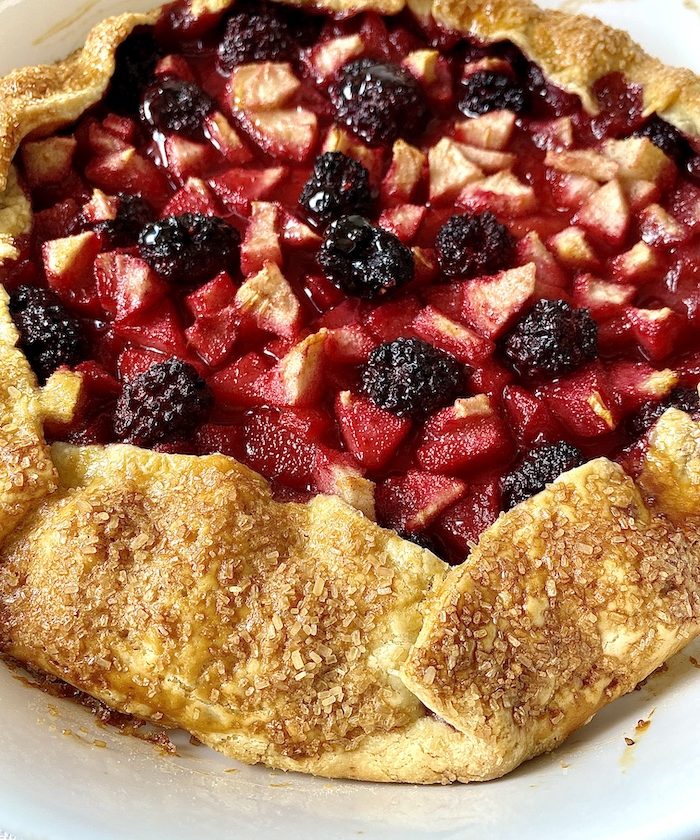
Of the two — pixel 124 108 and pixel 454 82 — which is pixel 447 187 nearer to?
pixel 454 82

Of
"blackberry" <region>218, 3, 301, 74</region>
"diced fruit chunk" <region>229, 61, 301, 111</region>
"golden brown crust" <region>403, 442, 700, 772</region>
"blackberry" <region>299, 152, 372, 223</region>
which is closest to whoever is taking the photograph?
"golden brown crust" <region>403, 442, 700, 772</region>

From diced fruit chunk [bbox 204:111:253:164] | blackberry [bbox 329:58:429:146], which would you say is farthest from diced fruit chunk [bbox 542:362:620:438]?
diced fruit chunk [bbox 204:111:253:164]

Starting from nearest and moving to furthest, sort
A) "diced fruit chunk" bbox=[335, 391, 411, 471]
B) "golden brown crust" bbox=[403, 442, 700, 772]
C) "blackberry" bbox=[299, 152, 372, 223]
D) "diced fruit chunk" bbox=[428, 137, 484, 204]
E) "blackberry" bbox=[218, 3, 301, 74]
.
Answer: "golden brown crust" bbox=[403, 442, 700, 772] < "diced fruit chunk" bbox=[335, 391, 411, 471] < "blackberry" bbox=[299, 152, 372, 223] < "diced fruit chunk" bbox=[428, 137, 484, 204] < "blackberry" bbox=[218, 3, 301, 74]

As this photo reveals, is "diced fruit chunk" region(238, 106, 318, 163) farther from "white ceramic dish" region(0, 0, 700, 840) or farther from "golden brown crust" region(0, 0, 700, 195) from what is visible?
"white ceramic dish" region(0, 0, 700, 840)

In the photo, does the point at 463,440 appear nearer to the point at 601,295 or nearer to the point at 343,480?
the point at 343,480

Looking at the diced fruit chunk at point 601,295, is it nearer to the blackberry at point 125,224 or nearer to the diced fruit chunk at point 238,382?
the diced fruit chunk at point 238,382

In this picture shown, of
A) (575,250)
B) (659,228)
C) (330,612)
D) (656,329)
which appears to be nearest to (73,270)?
(330,612)
